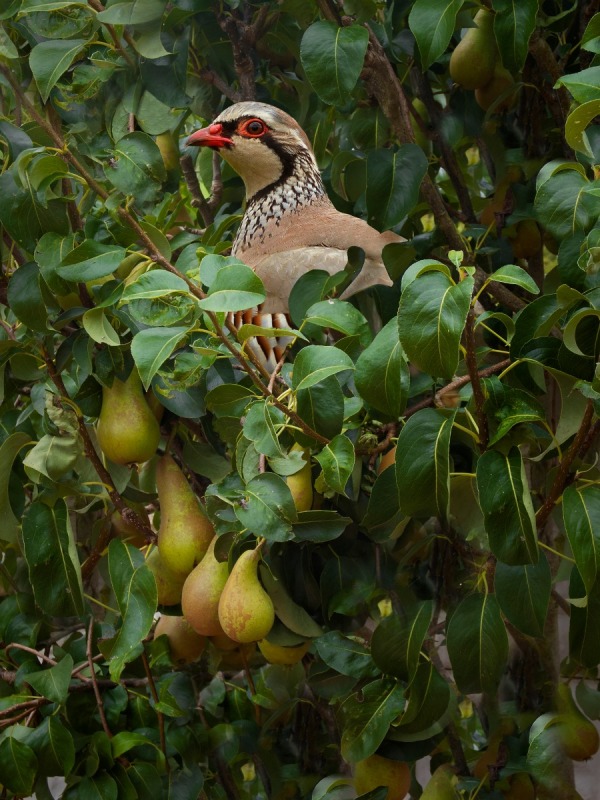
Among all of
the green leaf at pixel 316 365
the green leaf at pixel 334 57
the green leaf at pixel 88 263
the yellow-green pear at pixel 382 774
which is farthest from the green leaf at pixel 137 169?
the yellow-green pear at pixel 382 774

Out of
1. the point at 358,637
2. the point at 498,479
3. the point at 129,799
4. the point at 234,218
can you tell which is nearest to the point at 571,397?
the point at 498,479

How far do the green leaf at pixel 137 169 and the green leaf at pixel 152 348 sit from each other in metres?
0.26

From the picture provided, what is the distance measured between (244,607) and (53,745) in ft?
1.38

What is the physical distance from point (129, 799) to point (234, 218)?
0.83 m

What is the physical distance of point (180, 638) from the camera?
4.66 ft

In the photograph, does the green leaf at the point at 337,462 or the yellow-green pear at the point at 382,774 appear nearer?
the green leaf at the point at 337,462

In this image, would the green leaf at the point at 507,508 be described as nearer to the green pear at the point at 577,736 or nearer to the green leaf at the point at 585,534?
the green leaf at the point at 585,534

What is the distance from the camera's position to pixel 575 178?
1027 mm

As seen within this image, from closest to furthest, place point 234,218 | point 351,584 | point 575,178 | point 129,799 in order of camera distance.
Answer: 1. point 575,178
2. point 351,584
3. point 129,799
4. point 234,218

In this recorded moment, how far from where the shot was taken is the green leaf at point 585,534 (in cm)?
95

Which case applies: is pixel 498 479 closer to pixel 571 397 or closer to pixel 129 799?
pixel 571 397

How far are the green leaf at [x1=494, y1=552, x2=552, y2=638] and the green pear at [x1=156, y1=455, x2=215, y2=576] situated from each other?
38 centimetres

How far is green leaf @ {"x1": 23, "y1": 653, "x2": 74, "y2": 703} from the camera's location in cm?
134

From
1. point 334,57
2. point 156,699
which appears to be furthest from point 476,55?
point 156,699
